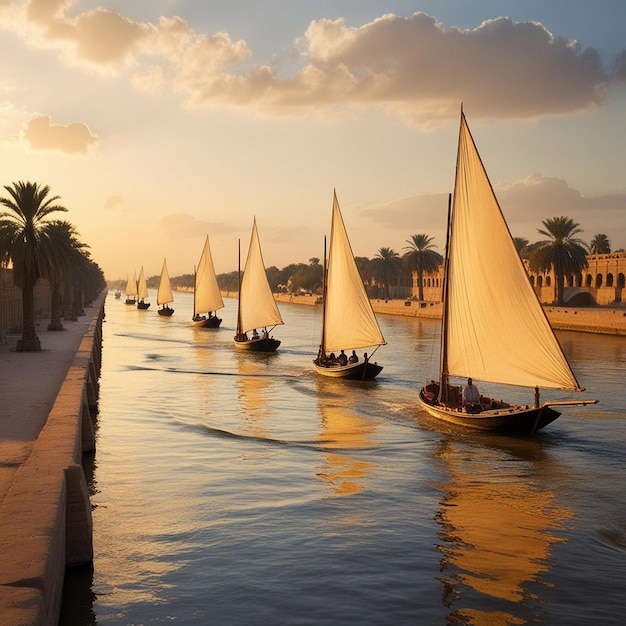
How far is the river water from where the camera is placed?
11992 mm

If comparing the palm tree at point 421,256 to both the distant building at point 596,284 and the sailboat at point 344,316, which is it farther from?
the sailboat at point 344,316

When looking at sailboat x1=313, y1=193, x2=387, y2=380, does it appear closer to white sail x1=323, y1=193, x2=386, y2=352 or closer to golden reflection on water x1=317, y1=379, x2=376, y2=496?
white sail x1=323, y1=193, x2=386, y2=352

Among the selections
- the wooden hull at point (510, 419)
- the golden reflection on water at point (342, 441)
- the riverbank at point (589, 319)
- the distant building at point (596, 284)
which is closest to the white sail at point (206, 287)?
the riverbank at point (589, 319)

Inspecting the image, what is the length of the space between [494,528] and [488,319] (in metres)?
10.1

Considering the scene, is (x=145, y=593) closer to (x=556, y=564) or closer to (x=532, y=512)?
(x=556, y=564)

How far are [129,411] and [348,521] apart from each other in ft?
54.3

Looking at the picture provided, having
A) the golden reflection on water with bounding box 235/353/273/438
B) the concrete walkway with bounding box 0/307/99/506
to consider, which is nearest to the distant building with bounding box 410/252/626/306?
the golden reflection on water with bounding box 235/353/273/438

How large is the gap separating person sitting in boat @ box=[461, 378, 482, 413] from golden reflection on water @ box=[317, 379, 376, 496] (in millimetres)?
3350

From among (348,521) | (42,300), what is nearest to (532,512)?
(348,521)

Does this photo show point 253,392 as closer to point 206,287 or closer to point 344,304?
point 344,304

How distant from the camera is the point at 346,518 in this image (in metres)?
16.4

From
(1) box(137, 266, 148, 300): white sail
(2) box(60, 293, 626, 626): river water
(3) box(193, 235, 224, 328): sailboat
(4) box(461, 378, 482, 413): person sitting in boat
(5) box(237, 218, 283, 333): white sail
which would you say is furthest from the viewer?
(1) box(137, 266, 148, 300): white sail

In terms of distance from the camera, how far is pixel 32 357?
37.6 metres

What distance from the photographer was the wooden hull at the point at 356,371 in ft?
131
